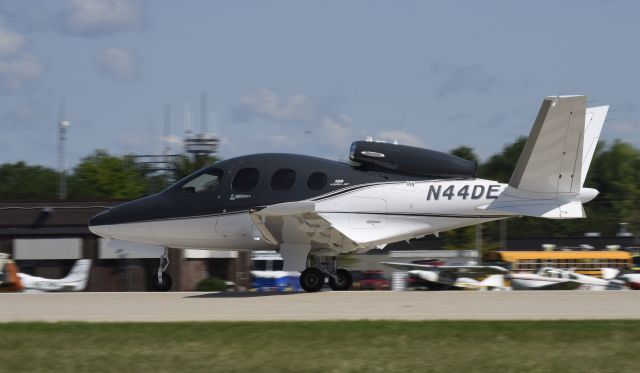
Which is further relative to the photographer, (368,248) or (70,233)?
(70,233)

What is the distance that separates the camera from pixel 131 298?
71.5 ft

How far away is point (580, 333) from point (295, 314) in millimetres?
5545

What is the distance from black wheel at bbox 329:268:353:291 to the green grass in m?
8.03

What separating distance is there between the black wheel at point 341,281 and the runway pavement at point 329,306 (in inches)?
64.8

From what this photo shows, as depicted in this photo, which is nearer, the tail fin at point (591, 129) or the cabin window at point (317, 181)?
the tail fin at point (591, 129)

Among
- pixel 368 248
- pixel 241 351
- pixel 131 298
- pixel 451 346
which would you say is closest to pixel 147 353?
pixel 241 351

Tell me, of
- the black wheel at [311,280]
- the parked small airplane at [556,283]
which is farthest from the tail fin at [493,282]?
the black wheel at [311,280]

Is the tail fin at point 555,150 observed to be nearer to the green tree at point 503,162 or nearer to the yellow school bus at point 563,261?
the yellow school bus at point 563,261

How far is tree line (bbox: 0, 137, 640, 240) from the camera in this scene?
270 feet

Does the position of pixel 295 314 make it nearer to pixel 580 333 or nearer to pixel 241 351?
pixel 241 351

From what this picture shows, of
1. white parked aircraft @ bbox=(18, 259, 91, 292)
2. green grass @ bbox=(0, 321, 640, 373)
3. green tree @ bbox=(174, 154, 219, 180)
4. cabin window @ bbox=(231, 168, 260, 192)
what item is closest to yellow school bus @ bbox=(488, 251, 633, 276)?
white parked aircraft @ bbox=(18, 259, 91, 292)

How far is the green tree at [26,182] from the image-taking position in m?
96.1

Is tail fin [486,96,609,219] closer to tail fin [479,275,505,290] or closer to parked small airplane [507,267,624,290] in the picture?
parked small airplane [507,267,624,290]

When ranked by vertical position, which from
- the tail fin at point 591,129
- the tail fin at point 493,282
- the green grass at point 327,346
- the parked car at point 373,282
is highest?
the tail fin at point 591,129
